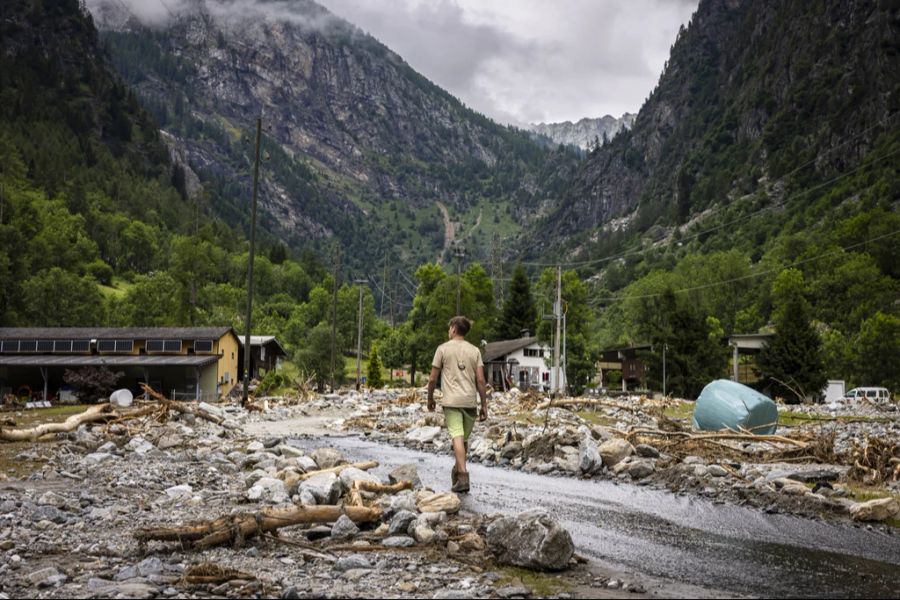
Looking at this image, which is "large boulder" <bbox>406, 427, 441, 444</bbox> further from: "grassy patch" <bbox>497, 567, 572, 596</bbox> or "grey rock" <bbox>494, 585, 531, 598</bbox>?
"grey rock" <bbox>494, 585, 531, 598</bbox>

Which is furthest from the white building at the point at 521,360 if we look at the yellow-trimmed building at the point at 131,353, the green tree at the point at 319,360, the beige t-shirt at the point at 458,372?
the beige t-shirt at the point at 458,372

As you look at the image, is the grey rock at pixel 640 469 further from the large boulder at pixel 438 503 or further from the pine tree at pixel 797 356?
the pine tree at pixel 797 356

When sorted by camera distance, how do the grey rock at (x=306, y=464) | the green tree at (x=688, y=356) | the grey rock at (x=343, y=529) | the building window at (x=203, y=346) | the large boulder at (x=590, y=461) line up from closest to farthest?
1. the grey rock at (x=343, y=529)
2. the grey rock at (x=306, y=464)
3. the large boulder at (x=590, y=461)
4. the building window at (x=203, y=346)
5. the green tree at (x=688, y=356)

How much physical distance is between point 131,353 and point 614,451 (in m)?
54.2

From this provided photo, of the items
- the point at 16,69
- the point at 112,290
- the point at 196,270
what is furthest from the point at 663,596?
the point at 16,69

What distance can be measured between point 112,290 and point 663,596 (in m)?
A: 126

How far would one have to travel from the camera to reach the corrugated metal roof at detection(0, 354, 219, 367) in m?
55.2

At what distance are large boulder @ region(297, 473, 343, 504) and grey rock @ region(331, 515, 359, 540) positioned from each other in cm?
184

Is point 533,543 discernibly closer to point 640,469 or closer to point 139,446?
point 640,469

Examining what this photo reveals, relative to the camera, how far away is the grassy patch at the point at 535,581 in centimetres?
625

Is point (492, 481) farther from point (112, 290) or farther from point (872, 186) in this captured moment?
point (872, 186)

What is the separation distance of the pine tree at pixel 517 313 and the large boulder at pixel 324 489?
283 ft

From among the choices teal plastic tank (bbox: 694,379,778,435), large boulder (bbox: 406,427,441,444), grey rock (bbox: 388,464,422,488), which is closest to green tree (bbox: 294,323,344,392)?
large boulder (bbox: 406,427,441,444)

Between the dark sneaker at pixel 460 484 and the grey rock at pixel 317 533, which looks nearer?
the grey rock at pixel 317 533
